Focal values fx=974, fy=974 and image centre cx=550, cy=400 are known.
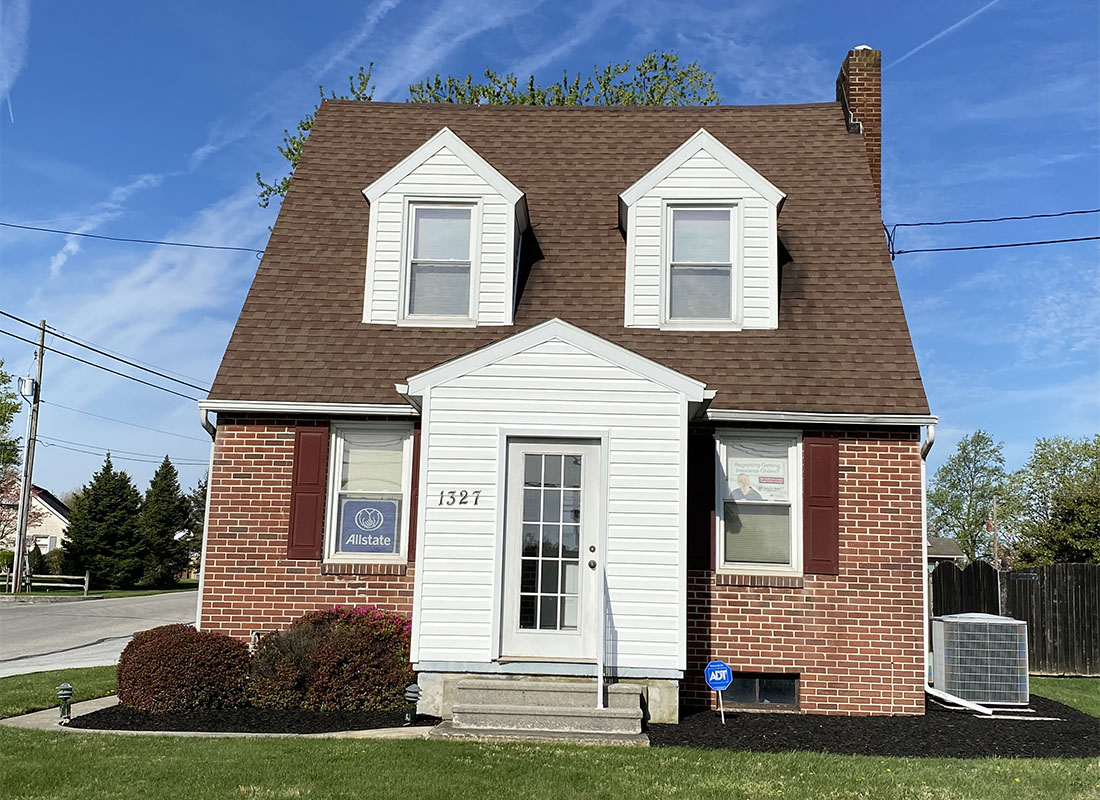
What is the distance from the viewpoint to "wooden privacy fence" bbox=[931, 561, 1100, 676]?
1714 cm

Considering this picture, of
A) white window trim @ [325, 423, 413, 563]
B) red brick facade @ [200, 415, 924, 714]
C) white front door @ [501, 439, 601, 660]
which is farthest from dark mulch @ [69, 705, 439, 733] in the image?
white window trim @ [325, 423, 413, 563]

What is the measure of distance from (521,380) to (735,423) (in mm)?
2573

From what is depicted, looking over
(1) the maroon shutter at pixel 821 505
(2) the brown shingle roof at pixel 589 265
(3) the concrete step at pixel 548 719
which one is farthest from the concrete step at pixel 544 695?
(2) the brown shingle roof at pixel 589 265

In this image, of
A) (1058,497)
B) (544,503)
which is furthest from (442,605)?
(1058,497)

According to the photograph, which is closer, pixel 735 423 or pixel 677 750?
pixel 677 750

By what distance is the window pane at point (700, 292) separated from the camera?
11773 millimetres

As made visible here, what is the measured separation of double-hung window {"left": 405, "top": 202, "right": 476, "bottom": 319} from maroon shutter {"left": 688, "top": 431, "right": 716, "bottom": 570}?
322cm

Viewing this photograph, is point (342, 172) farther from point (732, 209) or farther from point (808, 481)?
point (808, 481)

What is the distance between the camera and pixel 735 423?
1067 centimetres

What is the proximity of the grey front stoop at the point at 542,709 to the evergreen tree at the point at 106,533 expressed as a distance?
4031cm

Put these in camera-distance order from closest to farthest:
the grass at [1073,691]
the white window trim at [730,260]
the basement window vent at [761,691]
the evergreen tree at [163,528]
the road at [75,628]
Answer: the basement window vent at [761,691]
the white window trim at [730,260]
the grass at [1073,691]
the road at [75,628]
the evergreen tree at [163,528]

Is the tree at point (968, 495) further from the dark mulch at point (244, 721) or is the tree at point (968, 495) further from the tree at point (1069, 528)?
the dark mulch at point (244, 721)

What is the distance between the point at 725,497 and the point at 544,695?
320cm

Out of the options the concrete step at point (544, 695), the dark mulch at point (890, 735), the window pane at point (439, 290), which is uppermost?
the window pane at point (439, 290)
